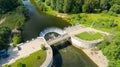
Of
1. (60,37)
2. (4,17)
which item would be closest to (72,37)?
(60,37)

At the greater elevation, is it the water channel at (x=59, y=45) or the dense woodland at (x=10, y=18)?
the dense woodland at (x=10, y=18)

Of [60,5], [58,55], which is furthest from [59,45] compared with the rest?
[60,5]

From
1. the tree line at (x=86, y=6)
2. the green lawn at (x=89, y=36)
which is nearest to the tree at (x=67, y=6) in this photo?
the tree line at (x=86, y=6)

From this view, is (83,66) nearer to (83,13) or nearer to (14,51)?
(14,51)

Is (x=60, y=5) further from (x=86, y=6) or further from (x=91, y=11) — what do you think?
(x=91, y=11)

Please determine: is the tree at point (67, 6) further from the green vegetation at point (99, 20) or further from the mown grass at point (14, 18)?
the mown grass at point (14, 18)
